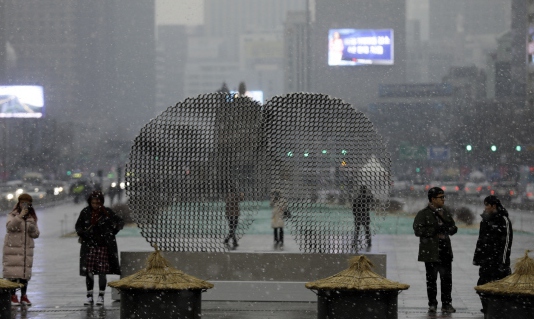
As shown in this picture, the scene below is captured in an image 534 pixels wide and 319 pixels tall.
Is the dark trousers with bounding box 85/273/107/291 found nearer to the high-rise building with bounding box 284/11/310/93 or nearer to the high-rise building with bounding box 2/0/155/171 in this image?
the high-rise building with bounding box 284/11/310/93

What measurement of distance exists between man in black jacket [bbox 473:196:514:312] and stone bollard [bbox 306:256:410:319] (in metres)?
3.55

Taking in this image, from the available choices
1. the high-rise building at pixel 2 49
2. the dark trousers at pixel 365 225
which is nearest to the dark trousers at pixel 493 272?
the dark trousers at pixel 365 225

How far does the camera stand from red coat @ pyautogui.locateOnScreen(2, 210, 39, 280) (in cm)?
1396

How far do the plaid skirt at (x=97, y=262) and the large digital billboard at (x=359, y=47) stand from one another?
89794 mm

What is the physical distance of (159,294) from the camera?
9867 millimetres

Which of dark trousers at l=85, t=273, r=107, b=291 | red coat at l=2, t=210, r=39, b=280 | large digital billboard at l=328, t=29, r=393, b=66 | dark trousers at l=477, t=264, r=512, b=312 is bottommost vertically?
dark trousers at l=85, t=273, r=107, b=291

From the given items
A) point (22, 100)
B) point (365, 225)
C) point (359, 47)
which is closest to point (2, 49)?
point (22, 100)

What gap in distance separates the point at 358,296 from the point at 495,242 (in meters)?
3.97

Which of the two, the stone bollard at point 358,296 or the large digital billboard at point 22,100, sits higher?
the large digital billboard at point 22,100

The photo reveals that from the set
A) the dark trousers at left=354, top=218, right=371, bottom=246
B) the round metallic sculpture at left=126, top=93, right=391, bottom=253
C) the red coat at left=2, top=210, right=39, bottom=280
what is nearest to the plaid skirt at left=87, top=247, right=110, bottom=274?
the round metallic sculpture at left=126, top=93, right=391, bottom=253

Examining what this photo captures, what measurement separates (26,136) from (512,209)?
99118 millimetres

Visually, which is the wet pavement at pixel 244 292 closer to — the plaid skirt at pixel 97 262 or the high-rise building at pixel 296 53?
the plaid skirt at pixel 97 262

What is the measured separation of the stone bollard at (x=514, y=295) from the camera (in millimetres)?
9758

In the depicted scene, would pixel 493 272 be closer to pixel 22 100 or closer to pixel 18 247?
pixel 18 247
